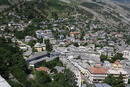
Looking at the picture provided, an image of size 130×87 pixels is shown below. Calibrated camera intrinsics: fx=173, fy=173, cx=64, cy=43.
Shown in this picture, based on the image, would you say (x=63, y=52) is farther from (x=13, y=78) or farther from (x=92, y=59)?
(x=13, y=78)

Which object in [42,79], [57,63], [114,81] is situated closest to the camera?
[42,79]

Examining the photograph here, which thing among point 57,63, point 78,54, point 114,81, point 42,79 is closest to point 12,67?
point 42,79

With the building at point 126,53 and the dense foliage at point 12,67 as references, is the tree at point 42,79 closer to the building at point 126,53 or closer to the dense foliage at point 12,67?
the dense foliage at point 12,67

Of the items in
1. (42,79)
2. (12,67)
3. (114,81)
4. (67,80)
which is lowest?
(114,81)

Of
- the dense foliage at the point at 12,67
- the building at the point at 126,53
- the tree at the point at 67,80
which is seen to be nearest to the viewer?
the dense foliage at the point at 12,67

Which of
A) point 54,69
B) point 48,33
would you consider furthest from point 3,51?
point 48,33

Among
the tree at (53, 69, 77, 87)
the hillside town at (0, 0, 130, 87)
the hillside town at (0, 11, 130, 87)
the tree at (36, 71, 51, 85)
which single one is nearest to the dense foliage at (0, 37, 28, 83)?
the hillside town at (0, 0, 130, 87)

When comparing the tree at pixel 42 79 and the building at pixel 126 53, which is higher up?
the tree at pixel 42 79

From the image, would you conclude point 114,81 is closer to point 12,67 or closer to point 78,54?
point 12,67

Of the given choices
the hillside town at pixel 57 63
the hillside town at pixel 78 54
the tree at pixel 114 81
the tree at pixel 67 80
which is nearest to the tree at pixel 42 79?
the hillside town at pixel 57 63

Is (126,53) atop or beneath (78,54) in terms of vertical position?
beneath

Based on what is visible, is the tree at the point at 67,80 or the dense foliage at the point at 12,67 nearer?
the dense foliage at the point at 12,67
